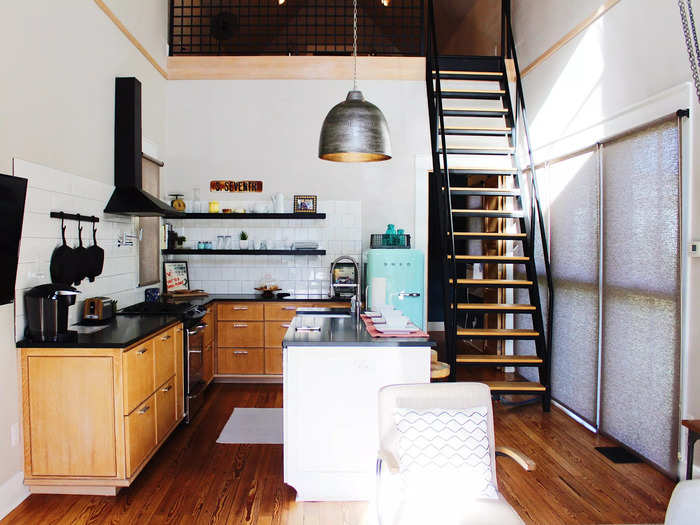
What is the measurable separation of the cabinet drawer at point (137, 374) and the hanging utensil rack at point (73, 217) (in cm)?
105

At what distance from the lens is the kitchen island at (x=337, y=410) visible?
10.1ft

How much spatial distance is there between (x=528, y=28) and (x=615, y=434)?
432 centimetres

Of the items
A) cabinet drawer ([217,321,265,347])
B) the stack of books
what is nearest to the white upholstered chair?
cabinet drawer ([217,321,265,347])

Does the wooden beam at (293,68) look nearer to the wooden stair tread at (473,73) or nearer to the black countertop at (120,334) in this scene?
the wooden stair tread at (473,73)

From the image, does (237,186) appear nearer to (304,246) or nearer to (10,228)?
(304,246)

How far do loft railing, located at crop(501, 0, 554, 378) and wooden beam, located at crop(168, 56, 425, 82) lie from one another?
→ 3.58 feet

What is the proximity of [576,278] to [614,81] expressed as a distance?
1668 millimetres

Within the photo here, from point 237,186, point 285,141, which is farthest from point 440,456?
point 285,141

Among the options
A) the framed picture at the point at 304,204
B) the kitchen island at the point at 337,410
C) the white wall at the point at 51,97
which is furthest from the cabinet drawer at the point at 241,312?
the kitchen island at the point at 337,410

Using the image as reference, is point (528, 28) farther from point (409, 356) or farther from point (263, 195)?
point (409, 356)

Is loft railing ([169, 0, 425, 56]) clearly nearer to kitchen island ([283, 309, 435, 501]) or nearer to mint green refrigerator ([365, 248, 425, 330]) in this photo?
mint green refrigerator ([365, 248, 425, 330])

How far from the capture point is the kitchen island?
3.09 m

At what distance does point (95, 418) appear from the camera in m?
3.07

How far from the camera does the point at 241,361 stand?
5.59m
